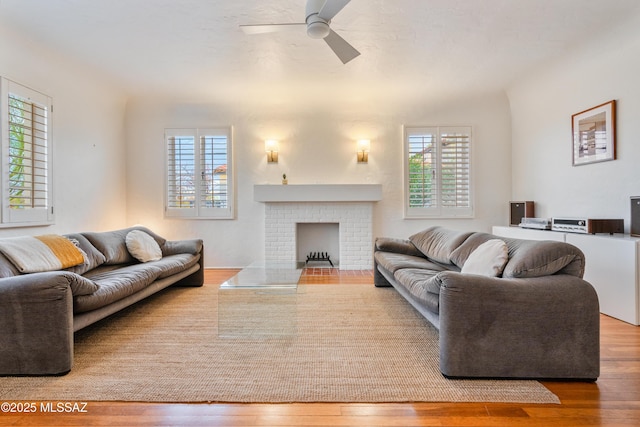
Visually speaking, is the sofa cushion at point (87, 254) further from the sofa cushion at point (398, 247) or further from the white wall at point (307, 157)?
the sofa cushion at point (398, 247)

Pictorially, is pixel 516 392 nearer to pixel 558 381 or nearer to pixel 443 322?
pixel 558 381

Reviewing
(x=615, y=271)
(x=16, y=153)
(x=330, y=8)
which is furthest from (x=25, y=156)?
(x=615, y=271)

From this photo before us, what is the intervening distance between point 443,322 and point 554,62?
370 cm

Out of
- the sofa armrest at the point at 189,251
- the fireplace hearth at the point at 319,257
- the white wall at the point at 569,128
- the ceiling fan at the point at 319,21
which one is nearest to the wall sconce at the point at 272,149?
the fireplace hearth at the point at 319,257

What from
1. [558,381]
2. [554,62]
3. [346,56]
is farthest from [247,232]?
[554,62]

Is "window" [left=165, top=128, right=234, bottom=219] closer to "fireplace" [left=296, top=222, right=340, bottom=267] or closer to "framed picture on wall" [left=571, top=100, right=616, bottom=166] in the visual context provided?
"fireplace" [left=296, top=222, right=340, bottom=267]

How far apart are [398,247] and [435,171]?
197cm

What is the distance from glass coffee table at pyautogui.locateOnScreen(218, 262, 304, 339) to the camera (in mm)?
2559

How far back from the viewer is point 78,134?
4.16 meters

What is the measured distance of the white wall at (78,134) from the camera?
3357mm

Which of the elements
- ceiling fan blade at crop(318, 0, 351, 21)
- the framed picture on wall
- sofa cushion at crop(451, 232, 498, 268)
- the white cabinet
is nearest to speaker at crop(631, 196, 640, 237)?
the white cabinet

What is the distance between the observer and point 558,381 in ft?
5.99

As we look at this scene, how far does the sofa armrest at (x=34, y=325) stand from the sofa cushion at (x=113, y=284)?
0.21 m

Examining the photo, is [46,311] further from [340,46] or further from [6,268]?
[340,46]
